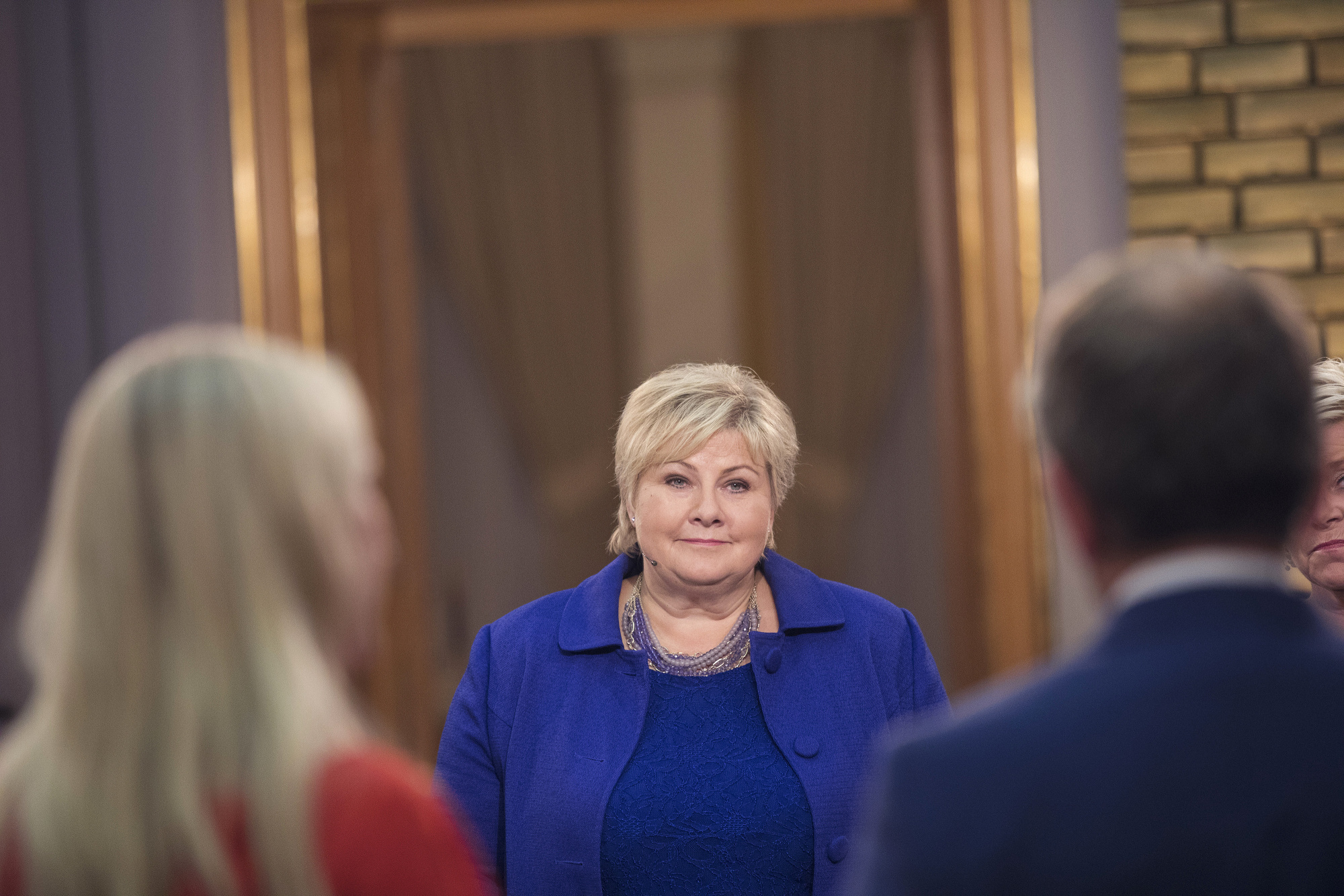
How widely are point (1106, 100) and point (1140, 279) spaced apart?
2.52 metres

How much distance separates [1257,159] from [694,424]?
1857 millimetres

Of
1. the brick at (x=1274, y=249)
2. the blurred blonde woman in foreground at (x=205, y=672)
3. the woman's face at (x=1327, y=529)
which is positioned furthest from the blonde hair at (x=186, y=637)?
the brick at (x=1274, y=249)

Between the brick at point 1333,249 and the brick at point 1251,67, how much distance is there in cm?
38

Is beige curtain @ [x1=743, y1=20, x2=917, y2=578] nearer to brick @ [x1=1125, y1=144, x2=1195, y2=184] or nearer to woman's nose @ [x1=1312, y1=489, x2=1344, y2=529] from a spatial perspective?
brick @ [x1=1125, y1=144, x2=1195, y2=184]

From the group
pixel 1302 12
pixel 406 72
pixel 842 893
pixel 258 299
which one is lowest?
pixel 842 893

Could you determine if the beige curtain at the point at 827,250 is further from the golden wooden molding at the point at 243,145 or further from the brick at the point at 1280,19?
the golden wooden molding at the point at 243,145

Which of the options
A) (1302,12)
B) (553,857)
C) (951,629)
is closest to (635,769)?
(553,857)

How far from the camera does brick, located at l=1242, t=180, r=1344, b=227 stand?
129 inches

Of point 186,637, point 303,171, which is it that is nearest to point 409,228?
point 303,171

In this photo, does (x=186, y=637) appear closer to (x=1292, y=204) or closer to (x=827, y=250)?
(x=1292, y=204)

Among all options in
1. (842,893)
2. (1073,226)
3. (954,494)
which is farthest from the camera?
(954,494)

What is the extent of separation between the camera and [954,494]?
3.42 m

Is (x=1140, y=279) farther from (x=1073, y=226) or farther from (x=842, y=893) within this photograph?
(x=1073, y=226)

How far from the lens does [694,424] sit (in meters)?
2.30
